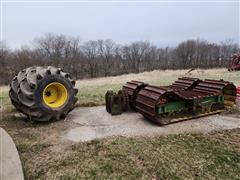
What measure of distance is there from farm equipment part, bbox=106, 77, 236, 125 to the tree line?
81.7 ft

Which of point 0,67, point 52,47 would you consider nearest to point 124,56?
point 52,47

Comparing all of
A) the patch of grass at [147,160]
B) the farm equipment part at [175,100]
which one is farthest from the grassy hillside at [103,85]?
the patch of grass at [147,160]

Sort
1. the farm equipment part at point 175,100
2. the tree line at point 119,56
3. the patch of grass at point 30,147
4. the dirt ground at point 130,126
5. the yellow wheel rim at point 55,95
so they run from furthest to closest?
the tree line at point 119,56 → the yellow wheel rim at point 55,95 → the farm equipment part at point 175,100 → the dirt ground at point 130,126 → the patch of grass at point 30,147

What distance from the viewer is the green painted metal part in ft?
16.0

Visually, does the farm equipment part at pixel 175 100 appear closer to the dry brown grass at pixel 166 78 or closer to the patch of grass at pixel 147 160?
the patch of grass at pixel 147 160

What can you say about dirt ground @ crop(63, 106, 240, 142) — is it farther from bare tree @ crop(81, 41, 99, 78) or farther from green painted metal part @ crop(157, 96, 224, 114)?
bare tree @ crop(81, 41, 99, 78)

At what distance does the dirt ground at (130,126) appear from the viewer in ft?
14.4

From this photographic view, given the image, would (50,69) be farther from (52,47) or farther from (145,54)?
(145,54)

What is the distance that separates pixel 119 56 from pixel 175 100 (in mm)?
32504

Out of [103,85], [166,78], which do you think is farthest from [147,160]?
[166,78]

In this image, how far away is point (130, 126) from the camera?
190 inches

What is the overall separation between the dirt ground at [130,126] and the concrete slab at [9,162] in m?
0.97

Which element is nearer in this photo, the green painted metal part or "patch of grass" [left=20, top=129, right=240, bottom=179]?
"patch of grass" [left=20, top=129, right=240, bottom=179]

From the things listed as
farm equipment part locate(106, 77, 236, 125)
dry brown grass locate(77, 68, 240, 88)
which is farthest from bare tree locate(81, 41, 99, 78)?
farm equipment part locate(106, 77, 236, 125)
